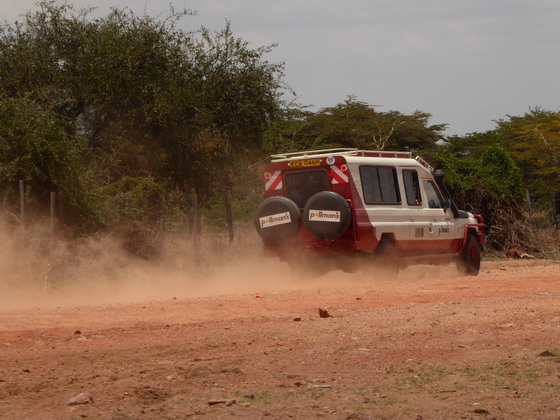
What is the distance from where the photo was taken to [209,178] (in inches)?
1062

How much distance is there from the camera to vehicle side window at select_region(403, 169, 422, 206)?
59.3 ft

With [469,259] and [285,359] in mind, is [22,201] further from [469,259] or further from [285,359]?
[469,259]

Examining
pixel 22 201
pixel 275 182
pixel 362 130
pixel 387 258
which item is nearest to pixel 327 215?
pixel 275 182

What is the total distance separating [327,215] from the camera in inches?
653

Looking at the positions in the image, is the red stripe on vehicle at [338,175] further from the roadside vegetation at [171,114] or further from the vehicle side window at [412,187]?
the roadside vegetation at [171,114]

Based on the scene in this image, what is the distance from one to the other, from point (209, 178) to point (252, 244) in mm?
5375

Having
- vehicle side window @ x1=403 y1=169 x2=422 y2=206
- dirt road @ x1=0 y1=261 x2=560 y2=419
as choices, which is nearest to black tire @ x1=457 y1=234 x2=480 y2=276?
vehicle side window @ x1=403 y1=169 x2=422 y2=206

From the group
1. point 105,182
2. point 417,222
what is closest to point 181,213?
point 105,182

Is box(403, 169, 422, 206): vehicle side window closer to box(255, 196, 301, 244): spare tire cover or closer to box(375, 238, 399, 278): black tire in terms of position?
box(375, 238, 399, 278): black tire

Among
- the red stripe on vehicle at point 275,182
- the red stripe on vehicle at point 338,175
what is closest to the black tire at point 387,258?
the red stripe on vehicle at point 338,175

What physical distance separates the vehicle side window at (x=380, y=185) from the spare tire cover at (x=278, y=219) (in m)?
1.32

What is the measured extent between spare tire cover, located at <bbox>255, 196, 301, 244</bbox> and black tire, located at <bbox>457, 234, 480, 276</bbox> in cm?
438

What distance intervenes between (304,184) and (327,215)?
1.02m

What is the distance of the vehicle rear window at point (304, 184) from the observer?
17.1 m
